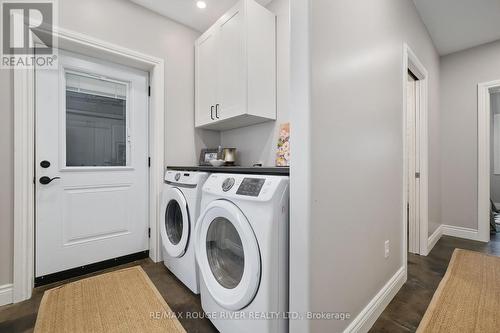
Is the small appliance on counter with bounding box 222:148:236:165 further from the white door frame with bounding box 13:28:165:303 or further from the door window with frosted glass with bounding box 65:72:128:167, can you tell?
the white door frame with bounding box 13:28:165:303

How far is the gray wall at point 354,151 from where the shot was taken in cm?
98

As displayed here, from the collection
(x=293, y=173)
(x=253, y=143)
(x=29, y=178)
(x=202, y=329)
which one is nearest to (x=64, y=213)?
(x=29, y=178)

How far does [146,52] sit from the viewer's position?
2.15 m

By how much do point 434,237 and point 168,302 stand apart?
10.1 feet

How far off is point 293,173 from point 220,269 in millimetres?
742

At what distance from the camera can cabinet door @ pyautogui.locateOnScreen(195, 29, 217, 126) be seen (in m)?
2.20

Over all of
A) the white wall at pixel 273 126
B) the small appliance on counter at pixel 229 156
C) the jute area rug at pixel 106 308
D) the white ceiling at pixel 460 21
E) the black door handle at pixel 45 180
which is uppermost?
the white ceiling at pixel 460 21

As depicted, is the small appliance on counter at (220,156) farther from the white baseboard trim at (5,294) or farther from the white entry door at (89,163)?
the white baseboard trim at (5,294)

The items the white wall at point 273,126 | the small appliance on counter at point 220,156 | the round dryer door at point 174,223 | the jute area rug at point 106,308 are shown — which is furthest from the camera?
the small appliance on counter at point 220,156

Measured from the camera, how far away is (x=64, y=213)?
186cm

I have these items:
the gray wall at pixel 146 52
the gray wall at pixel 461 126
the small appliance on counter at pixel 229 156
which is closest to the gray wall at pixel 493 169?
the gray wall at pixel 461 126

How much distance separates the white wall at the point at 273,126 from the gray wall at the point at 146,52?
1.58 ft

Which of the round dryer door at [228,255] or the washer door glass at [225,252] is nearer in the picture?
the round dryer door at [228,255]

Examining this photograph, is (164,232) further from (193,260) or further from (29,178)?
(29,178)
